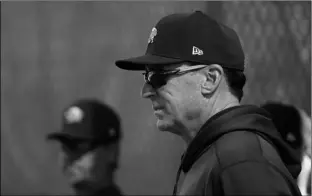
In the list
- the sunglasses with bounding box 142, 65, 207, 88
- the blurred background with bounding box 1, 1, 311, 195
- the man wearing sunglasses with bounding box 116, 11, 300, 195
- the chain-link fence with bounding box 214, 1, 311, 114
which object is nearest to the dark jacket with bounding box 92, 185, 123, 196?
the blurred background with bounding box 1, 1, 311, 195

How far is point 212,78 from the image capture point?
259 centimetres

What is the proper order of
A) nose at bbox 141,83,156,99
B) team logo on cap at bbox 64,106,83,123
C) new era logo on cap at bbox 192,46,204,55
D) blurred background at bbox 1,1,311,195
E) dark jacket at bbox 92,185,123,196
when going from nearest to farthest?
new era logo on cap at bbox 192,46,204,55, nose at bbox 141,83,156,99, dark jacket at bbox 92,185,123,196, team logo on cap at bbox 64,106,83,123, blurred background at bbox 1,1,311,195

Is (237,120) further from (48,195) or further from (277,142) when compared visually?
(48,195)

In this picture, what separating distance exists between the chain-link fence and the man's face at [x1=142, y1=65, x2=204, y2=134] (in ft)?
7.59

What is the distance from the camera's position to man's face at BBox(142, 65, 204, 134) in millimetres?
2592

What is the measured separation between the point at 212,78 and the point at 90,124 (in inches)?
102

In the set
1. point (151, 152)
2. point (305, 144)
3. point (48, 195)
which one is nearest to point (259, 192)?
point (305, 144)

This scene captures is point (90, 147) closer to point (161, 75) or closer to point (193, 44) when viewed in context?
point (161, 75)

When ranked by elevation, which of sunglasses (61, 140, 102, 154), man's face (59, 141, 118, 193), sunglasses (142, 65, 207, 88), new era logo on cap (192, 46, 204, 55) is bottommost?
man's face (59, 141, 118, 193)

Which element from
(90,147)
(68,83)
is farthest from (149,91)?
(68,83)

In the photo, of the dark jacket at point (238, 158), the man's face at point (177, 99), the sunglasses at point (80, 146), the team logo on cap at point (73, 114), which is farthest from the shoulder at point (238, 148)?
the team logo on cap at point (73, 114)

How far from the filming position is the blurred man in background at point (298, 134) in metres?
4.05

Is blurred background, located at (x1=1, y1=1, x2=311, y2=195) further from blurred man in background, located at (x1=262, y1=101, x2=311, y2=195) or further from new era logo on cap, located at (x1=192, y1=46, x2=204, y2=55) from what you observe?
new era logo on cap, located at (x1=192, y1=46, x2=204, y2=55)

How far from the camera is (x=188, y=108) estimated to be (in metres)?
2.59
